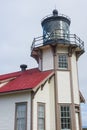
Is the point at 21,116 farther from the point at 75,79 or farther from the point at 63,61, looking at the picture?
the point at 63,61

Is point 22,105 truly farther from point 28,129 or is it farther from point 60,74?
point 60,74

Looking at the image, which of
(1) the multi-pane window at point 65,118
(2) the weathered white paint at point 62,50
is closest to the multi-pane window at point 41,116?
(1) the multi-pane window at point 65,118

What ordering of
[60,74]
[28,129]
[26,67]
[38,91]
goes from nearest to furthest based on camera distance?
[28,129], [38,91], [60,74], [26,67]

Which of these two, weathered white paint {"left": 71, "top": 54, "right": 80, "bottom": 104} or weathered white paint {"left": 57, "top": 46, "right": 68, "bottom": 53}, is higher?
weathered white paint {"left": 57, "top": 46, "right": 68, "bottom": 53}

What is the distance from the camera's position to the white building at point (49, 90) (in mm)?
15242

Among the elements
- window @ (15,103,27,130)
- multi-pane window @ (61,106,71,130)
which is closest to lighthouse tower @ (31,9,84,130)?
multi-pane window @ (61,106,71,130)

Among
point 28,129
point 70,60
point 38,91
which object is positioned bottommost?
point 28,129

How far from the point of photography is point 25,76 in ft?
60.1

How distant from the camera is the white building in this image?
15242 millimetres

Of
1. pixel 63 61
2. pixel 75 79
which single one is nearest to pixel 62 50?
pixel 63 61

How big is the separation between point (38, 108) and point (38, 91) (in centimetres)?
106

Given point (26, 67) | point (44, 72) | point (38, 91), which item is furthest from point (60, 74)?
point (26, 67)

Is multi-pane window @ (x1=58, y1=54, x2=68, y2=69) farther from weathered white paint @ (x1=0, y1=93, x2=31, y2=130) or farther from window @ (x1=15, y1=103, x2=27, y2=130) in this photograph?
window @ (x1=15, y1=103, x2=27, y2=130)

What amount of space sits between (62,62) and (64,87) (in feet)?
6.28
